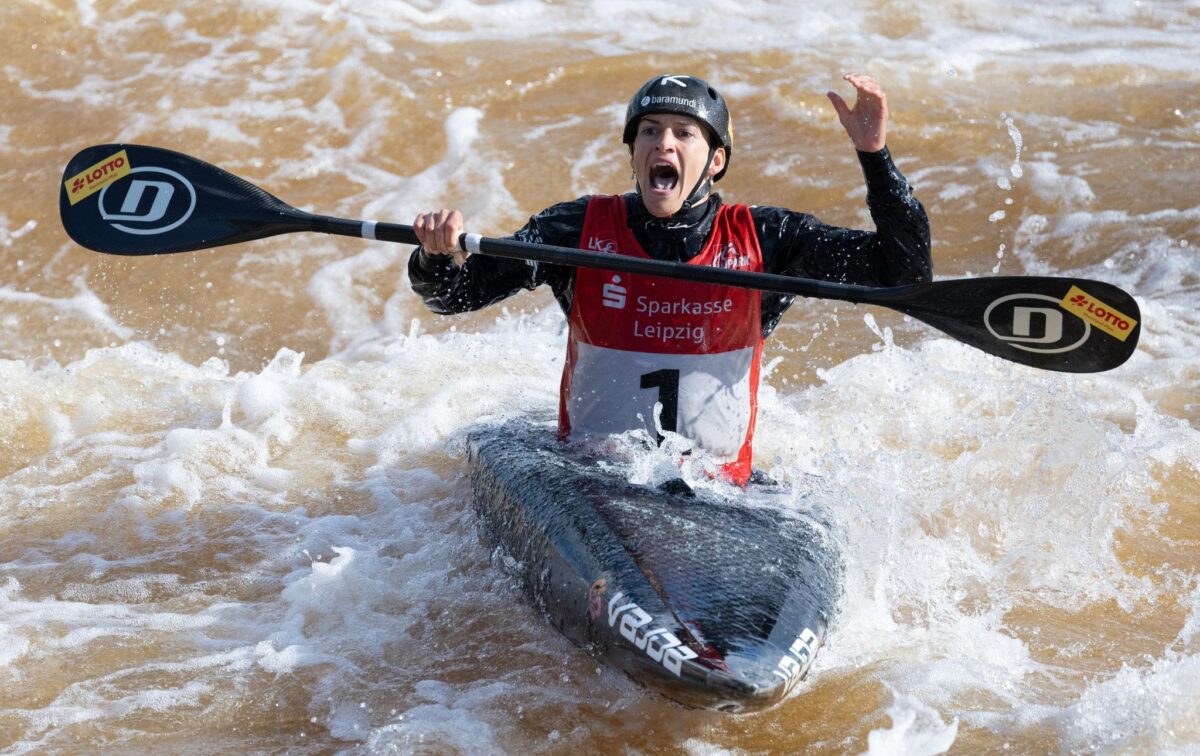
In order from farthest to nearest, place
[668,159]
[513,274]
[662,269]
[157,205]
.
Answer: [157,205] → [513,274] → [668,159] → [662,269]

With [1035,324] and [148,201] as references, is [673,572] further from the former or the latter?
[148,201]

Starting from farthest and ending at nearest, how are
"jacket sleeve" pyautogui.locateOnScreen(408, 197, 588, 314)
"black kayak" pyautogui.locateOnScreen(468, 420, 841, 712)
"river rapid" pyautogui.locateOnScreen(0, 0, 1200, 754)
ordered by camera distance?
1. "jacket sleeve" pyautogui.locateOnScreen(408, 197, 588, 314)
2. "river rapid" pyautogui.locateOnScreen(0, 0, 1200, 754)
3. "black kayak" pyautogui.locateOnScreen(468, 420, 841, 712)

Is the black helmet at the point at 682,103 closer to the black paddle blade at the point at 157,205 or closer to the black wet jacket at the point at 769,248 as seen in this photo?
the black wet jacket at the point at 769,248

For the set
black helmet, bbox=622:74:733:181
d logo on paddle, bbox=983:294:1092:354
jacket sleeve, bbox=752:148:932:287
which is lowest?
d logo on paddle, bbox=983:294:1092:354

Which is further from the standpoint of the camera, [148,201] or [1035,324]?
[148,201]

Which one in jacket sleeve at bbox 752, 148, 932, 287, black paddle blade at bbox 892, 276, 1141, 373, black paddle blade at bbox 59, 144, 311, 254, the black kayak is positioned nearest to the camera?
the black kayak

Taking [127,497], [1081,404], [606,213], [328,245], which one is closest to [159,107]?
[328,245]

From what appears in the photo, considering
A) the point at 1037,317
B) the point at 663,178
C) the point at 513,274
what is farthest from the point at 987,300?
the point at 513,274

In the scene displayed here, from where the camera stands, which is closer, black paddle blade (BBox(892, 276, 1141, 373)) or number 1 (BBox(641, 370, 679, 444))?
black paddle blade (BBox(892, 276, 1141, 373))

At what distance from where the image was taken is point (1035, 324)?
3699mm

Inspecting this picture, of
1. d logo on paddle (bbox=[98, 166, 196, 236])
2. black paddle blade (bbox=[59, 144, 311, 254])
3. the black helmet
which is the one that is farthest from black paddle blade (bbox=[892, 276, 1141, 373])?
d logo on paddle (bbox=[98, 166, 196, 236])

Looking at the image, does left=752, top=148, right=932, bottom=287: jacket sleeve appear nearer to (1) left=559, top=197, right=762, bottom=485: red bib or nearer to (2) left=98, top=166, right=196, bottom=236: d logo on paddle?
(1) left=559, top=197, right=762, bottom=485: red bib

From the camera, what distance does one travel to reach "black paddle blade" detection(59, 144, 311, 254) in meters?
4.41

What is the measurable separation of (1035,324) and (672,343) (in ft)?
3.32
